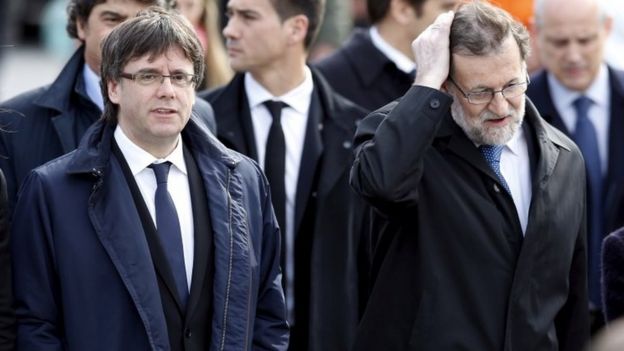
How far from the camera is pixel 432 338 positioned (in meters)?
4.98

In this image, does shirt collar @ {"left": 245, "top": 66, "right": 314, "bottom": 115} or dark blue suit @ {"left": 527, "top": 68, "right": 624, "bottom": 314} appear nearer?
shirt collar @ {"left": 245, "top": 66, "right": 314, "bottom": 115}

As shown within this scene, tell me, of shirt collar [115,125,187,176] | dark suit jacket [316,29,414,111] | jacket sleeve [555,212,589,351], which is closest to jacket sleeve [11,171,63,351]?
shirt collar [115,125,187,176]

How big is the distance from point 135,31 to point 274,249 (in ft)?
3.05

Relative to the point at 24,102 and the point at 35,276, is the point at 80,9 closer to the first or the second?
the point at 24,102

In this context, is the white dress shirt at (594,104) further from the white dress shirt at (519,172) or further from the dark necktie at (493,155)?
the dark necktie at (493,155)

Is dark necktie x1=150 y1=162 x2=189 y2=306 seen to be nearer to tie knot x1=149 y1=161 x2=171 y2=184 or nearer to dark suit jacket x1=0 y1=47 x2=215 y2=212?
tie knot x1=149 y1=161 x2=171 y2=184

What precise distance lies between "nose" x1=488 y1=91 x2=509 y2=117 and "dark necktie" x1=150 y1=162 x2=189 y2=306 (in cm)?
118

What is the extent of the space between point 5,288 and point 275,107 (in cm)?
217

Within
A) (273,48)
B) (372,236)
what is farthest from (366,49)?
(372,236)

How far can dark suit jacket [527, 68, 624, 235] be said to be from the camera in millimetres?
6840

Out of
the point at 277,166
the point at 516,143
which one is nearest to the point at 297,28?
the point at 277,166

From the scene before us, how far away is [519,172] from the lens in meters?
5.30

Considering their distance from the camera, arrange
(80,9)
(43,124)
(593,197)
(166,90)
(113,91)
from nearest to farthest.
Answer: (166,90) < (113,91) < (43,124) < (80,9) < (593,197)

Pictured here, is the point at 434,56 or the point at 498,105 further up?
the point at 434,56
